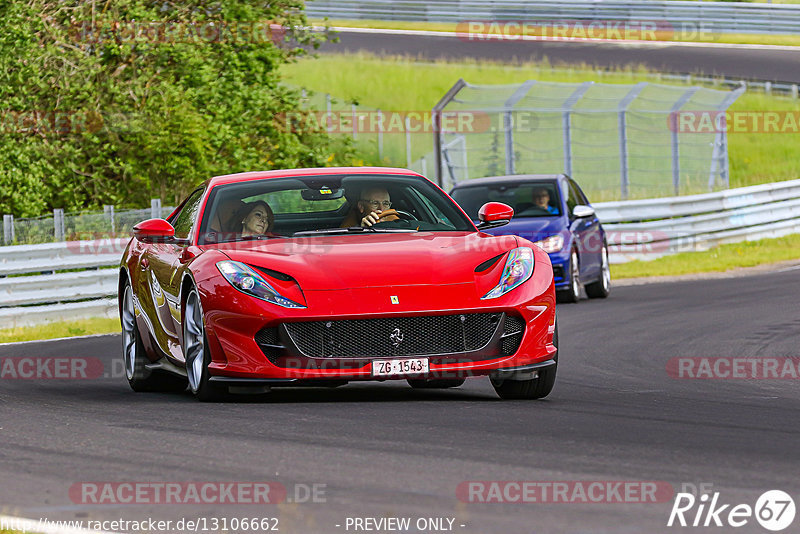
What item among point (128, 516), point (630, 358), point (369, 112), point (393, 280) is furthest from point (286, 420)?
point (369, 112)

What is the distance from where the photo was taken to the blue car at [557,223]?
18.5 meters

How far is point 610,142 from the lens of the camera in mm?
32688

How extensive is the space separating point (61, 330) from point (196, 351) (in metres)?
8.89

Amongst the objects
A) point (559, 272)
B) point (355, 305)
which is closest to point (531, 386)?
point (355, 305)

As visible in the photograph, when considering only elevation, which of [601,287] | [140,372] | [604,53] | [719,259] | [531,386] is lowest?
[719,259]

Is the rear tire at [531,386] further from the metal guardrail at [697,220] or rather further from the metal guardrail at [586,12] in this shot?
the metal guardrail at [586,12]

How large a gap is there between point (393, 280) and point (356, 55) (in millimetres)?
38857

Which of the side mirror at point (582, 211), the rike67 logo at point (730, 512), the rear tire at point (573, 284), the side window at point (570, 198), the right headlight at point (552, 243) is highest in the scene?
the rike67 logo at point (730, 512)

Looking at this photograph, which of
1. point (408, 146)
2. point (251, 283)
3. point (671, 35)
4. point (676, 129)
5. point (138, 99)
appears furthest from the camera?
point (671, 35)

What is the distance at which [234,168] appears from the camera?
25781mm

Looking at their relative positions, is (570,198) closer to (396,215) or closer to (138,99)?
(138,99)

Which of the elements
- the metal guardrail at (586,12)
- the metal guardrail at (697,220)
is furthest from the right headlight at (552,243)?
the metal guardrail at (586,12)

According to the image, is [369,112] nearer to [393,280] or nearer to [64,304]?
[64,304]

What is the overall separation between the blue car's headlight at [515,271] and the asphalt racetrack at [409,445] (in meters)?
0.65
